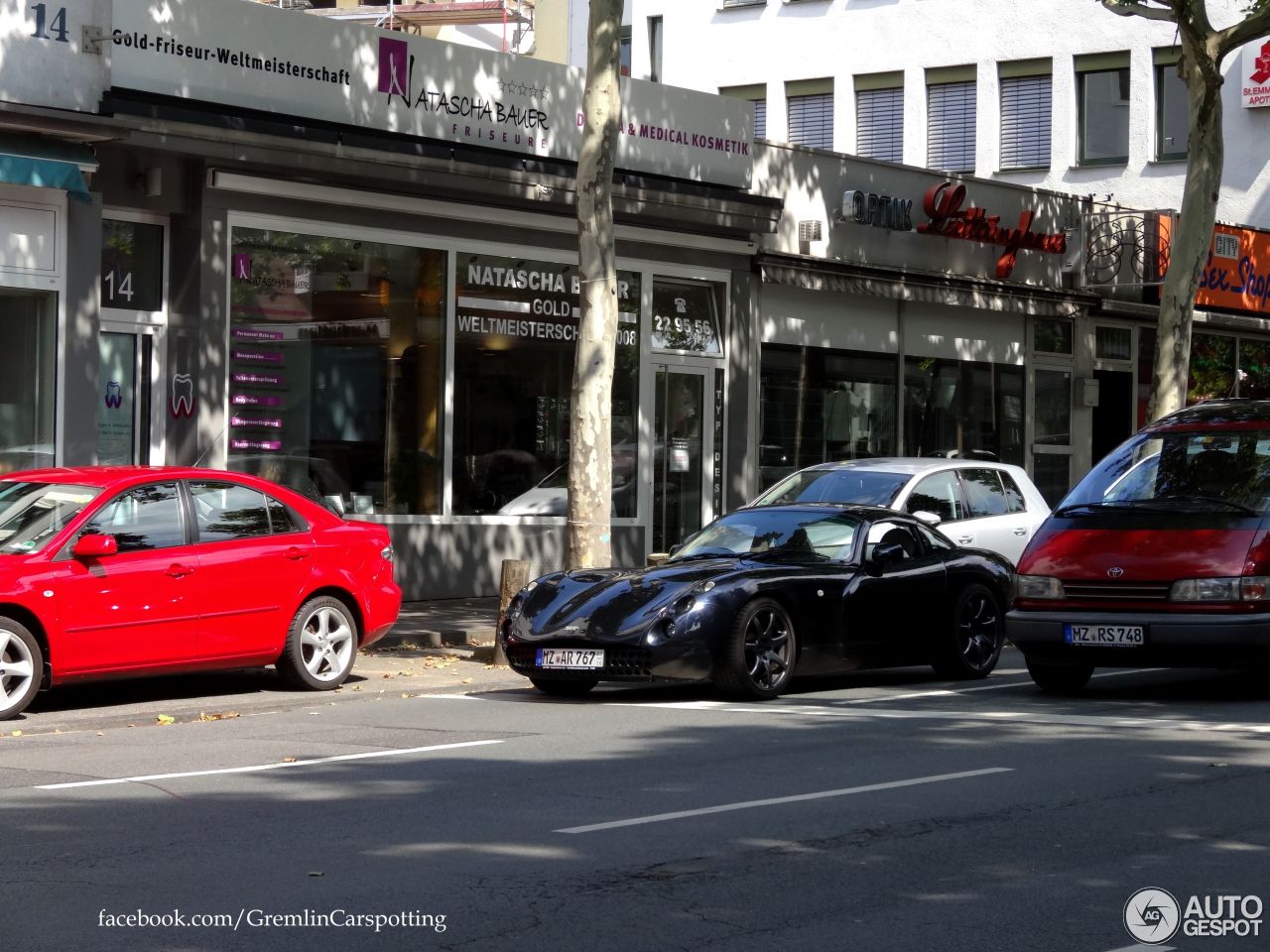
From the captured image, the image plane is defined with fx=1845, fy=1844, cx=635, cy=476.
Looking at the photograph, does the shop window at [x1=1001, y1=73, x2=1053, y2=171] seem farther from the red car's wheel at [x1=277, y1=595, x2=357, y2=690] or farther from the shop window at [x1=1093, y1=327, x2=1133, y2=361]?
the red car's wheel at [x1=277, y1=595, x2=357, y2=690]

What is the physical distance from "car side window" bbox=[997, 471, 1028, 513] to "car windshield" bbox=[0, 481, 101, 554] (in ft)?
31.8

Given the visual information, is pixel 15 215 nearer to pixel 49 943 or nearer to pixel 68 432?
pixel 68 432

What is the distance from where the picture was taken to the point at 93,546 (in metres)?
12.0

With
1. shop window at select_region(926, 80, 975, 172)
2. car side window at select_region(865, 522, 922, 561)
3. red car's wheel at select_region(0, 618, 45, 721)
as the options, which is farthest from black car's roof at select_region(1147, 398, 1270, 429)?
shop window at select_region(926, 80, 975, 172)

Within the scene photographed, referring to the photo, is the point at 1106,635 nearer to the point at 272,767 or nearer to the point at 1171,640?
the point at 1171,640

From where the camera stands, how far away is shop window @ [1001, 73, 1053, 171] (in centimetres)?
3603

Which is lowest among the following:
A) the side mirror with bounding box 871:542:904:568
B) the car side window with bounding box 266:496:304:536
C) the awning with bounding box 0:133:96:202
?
the side mirror with bounding box 871:542:904:568

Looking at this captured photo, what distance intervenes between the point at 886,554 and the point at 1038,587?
1.30 metres

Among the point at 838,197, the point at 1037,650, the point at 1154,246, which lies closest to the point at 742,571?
the point at 1037,650

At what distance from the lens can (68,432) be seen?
55.7 ft

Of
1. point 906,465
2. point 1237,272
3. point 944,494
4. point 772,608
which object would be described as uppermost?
point 1237,272

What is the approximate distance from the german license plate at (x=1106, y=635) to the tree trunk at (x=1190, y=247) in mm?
10521

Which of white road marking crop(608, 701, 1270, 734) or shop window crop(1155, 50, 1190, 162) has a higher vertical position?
shop window crop(1155, 50, 1190, 162)

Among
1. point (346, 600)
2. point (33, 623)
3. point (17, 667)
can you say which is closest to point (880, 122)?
point (346, 600)
